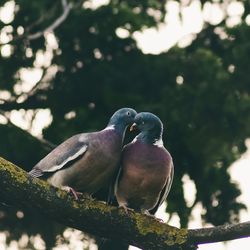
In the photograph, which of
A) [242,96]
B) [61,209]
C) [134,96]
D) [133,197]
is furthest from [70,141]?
[242,96]

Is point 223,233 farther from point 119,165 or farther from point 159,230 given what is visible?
A: point 119,165

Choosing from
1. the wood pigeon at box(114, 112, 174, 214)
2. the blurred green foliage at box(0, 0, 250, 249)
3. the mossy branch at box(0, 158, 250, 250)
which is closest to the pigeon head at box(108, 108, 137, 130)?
the wood pigeon at box(114, 112, 174, 214)

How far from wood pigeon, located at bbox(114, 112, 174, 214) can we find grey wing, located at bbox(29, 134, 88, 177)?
1.01ft

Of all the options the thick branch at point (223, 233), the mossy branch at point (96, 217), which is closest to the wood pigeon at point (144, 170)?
the mossy branch at point (96, 217)

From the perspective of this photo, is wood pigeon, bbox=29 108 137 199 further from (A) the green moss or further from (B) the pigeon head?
(A) the green moss

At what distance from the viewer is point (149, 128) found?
6.33 metres

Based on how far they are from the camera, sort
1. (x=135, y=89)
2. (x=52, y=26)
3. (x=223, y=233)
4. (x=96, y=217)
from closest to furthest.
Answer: (x=223, y=233)
(x=96, y=217)
(x=135, y=89)
(x=52, y=26)

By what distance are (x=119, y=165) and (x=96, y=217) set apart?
3.04 feet

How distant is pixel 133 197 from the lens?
6270 mm

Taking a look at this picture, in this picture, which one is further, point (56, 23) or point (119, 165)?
point (56, 23)

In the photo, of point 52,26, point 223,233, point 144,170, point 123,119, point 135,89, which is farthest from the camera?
point 52,26

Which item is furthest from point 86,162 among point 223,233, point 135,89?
point 135,89

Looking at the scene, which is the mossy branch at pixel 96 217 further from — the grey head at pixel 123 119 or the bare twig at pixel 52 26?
the bare twig at pixel 52 26

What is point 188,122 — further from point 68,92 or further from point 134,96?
point 68,92
